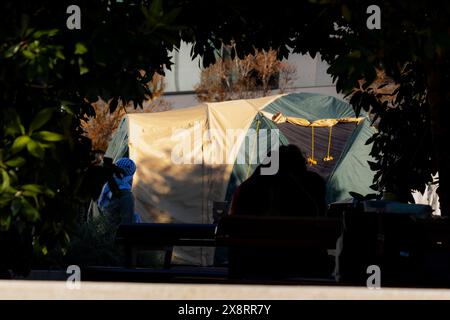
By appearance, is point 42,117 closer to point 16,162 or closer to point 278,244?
point 16,162

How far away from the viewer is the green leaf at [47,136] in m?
5.79

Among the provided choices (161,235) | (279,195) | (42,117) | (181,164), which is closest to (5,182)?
(42,117)

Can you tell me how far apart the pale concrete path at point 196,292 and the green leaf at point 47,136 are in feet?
3.78

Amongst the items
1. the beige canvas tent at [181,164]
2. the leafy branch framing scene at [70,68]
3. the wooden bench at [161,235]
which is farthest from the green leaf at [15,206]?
the beige canvas tent at [181,164]

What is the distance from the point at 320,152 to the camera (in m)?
22.4

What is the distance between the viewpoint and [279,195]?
8.17 metres

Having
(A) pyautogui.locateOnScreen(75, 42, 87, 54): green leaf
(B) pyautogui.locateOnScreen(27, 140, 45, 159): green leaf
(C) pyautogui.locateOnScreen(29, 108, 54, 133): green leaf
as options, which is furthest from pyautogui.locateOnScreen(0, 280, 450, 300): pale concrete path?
(A) pyautogui.locateOnScreen(75, 42, 87, 54): green leaf

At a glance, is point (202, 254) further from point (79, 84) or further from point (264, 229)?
point (79, 84)

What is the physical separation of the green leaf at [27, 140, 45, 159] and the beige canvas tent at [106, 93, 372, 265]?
15827mm

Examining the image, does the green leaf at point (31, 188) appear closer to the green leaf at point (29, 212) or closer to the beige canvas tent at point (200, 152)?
the green leaf at point (29, 212)

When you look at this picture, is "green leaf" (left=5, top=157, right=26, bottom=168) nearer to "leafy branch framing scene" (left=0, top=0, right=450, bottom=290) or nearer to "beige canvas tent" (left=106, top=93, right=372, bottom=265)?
"leafy branch framing scene" (left=0, top=0, right=450, bottom=290)

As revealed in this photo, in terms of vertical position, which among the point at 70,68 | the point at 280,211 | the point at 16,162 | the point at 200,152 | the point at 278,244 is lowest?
the point at 278,244

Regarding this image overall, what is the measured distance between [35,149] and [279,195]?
279 cm
